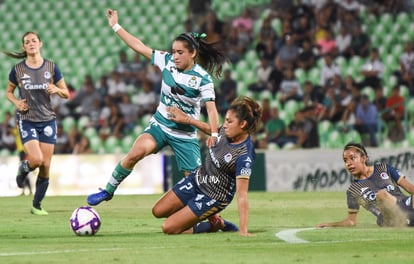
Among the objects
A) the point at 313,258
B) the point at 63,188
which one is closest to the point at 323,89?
the point at 63,188

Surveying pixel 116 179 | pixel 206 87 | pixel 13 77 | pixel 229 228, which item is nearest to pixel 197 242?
pixel 229 228

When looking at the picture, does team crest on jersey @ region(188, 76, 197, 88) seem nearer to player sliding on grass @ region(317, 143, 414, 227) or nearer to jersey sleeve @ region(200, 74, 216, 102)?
jersey sleeve @ region(200, 74, 216, 102)

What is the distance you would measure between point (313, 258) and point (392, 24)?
59.3 ft

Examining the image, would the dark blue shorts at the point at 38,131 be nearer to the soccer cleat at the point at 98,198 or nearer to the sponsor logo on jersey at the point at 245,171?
the soccer cleat at the point at 98,198

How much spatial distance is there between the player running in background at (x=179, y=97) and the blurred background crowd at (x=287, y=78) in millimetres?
10051

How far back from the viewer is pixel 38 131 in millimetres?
13602

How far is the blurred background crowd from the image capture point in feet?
70.8

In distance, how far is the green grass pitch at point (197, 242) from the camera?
8.10 m

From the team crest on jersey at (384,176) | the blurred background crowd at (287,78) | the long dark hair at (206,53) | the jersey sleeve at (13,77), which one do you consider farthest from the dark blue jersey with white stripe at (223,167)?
the blurred background crowd at (287,78)

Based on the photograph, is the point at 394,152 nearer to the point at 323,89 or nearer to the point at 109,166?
the point at 323,89

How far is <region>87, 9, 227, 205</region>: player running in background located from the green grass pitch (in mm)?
805

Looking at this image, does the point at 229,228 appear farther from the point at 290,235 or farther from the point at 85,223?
the point at 85,223

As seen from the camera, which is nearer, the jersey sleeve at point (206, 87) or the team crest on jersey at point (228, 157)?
the team crest on jersey at point (228, 157)

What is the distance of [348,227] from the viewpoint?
11055mm
